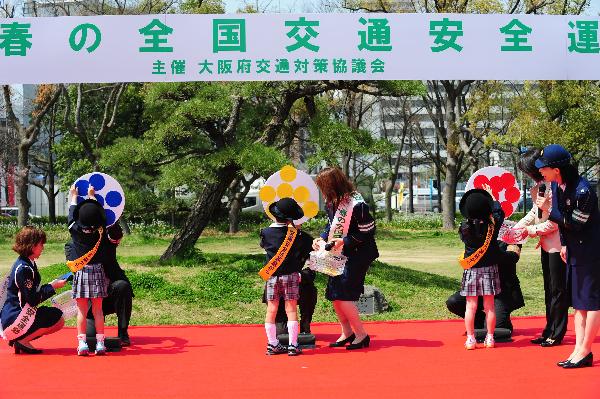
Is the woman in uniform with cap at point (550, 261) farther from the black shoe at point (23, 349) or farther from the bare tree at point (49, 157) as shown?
the bare tree at point (49, 157)

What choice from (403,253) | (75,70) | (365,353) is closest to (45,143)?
(403,253)

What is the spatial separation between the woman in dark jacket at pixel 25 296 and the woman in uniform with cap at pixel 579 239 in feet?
12.0

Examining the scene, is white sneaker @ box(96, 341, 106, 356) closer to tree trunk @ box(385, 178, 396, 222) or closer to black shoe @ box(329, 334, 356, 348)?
black shoe @ box(329, 334, 356, 348)

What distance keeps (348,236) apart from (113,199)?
1952mm

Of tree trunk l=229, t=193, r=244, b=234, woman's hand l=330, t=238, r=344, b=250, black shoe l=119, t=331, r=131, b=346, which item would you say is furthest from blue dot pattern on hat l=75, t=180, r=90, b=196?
tree trunk l=229, t=193, r=244, b=234

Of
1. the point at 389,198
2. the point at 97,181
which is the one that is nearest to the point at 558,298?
the point at 97,181

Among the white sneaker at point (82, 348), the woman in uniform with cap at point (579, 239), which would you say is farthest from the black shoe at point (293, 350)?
the woman in uniform with cap at point (579, 239)

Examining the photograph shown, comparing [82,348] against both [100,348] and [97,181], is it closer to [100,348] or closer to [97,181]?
[100,348]

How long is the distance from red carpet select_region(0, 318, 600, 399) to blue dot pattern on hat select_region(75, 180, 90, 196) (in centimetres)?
126

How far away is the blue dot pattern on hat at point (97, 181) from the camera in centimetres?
657

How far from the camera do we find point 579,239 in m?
5.36

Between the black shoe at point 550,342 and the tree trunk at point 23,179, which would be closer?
the black shoe at point 550,342

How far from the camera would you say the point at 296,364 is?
5688 mm

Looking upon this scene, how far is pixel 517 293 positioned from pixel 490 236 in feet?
2.90
